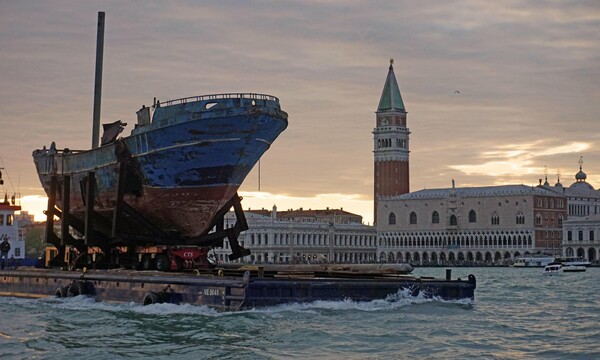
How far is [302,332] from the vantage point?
3022cm

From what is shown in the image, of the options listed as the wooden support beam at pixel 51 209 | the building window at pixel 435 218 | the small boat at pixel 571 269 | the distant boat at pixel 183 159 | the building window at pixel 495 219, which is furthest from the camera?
the building window at pixel 435 218

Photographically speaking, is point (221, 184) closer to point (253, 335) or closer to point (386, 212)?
point (253, 335)

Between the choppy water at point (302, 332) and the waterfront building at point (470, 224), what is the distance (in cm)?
13939

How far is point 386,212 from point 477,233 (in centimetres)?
2019

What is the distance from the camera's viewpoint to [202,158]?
1640 inches

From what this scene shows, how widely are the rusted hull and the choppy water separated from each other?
359 millimetres

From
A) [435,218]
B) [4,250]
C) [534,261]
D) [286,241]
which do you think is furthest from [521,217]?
[4,250]

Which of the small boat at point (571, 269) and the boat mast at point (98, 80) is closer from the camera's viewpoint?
the boat mast at point (98, 80)

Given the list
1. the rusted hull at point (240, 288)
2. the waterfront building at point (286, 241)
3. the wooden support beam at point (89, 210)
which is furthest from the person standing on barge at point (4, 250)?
the waterfront building at point (286, 241)

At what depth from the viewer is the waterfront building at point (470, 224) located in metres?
177

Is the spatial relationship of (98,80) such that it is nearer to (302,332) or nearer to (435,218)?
(302,332)

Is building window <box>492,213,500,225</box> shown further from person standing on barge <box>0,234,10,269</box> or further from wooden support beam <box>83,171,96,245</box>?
wooden support beam <box>83,171,96,245</box>

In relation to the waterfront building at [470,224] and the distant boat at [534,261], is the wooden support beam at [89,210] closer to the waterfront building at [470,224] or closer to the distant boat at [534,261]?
the distant boat at [534,261]

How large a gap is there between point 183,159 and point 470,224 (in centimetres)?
14581
